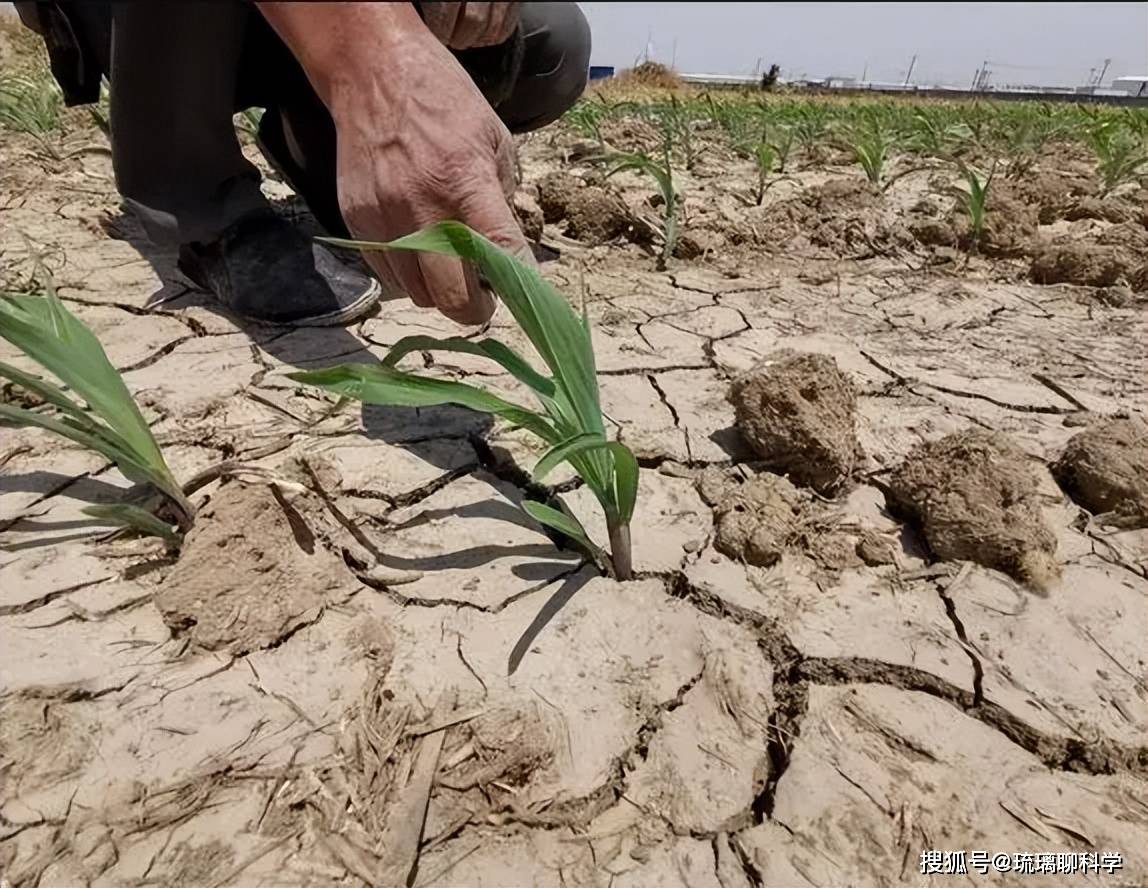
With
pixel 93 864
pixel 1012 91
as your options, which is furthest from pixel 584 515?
pixel 1012 91

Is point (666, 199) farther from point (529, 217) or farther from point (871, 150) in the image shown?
point (871, 150)

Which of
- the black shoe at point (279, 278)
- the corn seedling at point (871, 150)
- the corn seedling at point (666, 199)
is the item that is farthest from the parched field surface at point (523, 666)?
the corn seedling at point (871, 150)

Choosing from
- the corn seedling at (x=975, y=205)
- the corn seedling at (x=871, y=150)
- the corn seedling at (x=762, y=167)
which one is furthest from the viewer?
the corn seedling at (x=871, y=150)

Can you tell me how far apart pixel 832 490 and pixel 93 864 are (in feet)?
2.99

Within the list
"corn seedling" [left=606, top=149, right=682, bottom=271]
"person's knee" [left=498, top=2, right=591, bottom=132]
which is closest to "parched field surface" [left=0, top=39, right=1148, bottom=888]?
"corn seedling" [left=606, top=149, right=682, bottom=271]

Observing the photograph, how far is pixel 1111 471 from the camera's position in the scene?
1.05 meters

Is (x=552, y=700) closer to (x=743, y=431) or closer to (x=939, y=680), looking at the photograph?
(x=939, y=680)

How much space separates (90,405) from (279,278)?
0.67m

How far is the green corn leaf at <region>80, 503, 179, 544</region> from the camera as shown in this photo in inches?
32.8

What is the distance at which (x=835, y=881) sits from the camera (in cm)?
64

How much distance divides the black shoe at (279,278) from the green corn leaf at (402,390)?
0.70 meters

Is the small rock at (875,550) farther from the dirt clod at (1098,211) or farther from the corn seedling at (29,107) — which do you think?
the corn seedling at (29,107)

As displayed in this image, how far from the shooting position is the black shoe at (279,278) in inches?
57.2

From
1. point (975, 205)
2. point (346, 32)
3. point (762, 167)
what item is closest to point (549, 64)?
point (762, 167)
